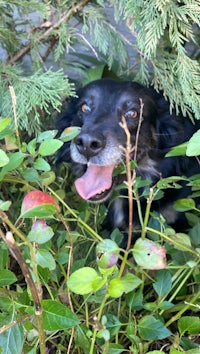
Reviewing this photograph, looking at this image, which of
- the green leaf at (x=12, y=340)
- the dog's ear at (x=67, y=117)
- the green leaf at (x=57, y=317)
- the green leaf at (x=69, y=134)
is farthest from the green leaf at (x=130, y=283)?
the dog's ear at (x=67, y=117)

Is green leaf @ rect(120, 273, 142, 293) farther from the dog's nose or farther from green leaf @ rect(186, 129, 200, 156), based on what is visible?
→ the dog's nose

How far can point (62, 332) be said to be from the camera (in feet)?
4.28

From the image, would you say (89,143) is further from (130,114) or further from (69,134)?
(69,134)

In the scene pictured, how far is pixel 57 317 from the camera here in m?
0.97

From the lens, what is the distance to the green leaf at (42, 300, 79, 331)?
957 mm

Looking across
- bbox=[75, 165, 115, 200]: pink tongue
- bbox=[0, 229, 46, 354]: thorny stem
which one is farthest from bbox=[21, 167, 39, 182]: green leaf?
bbox=[75, 165, 115, 200]: pink tongue

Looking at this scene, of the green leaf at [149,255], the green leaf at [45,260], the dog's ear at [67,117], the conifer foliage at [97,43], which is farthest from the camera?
the dog's ear at [67,117]

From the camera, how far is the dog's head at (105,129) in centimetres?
165

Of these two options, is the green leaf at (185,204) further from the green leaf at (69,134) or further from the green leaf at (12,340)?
the green leaf at (12,340)

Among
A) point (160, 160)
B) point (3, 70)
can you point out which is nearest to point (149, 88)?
point (160, 160)

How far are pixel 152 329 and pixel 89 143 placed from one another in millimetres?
689

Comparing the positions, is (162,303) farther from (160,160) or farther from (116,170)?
(160,160)

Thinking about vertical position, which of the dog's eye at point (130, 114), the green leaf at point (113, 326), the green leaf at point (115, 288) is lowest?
the green leaf at point (113, 326)

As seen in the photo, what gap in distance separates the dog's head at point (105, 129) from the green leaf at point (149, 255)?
2.26 feet
